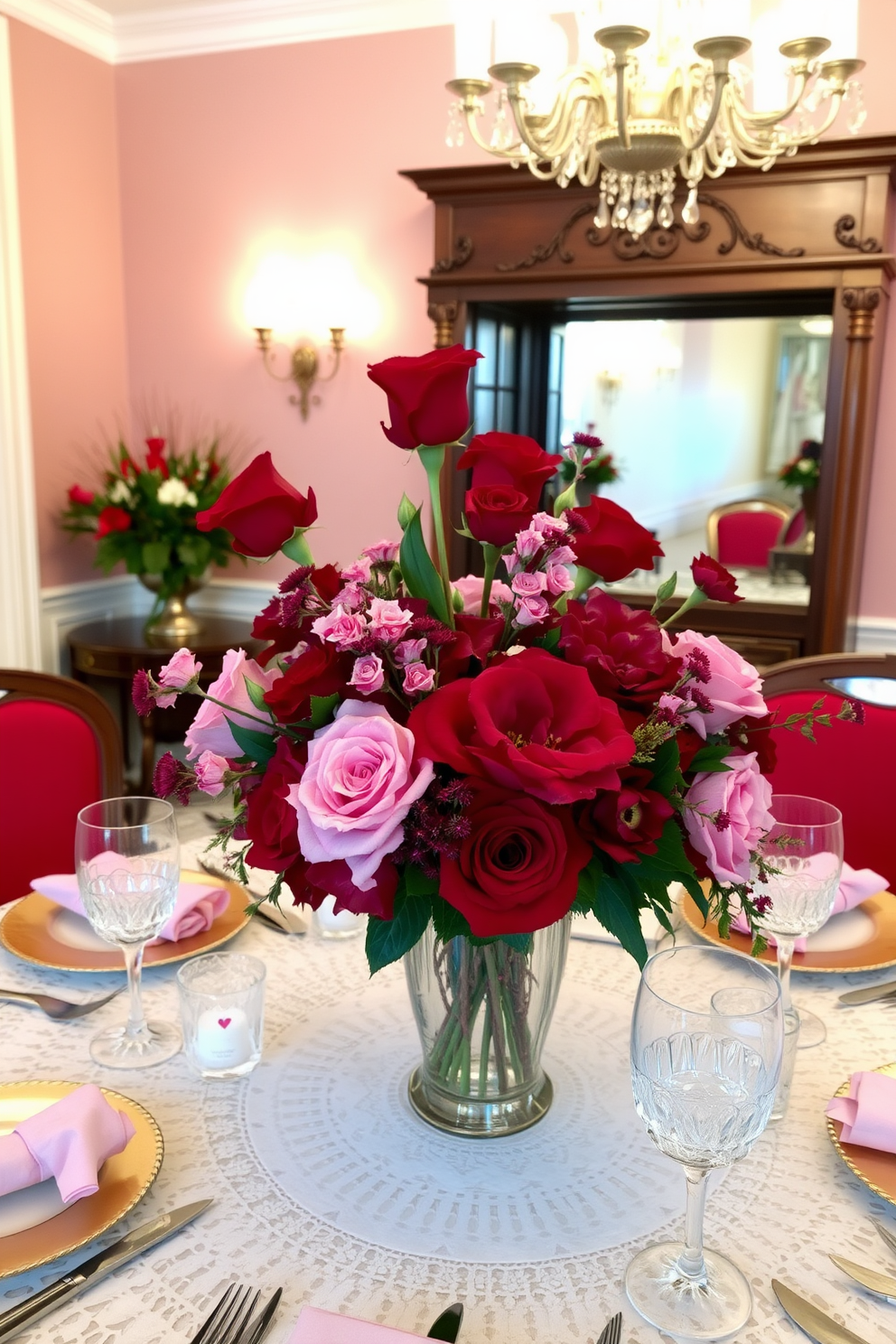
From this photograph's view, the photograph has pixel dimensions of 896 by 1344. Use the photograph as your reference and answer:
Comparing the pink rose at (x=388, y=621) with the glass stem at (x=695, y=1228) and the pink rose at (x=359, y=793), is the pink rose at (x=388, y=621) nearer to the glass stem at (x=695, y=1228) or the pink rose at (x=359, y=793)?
the pink rose at (x=359, y=793)

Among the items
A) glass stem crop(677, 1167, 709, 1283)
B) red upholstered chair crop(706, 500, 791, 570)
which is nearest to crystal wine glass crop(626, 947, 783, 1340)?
glass stem crop(677, 1167, 709, 1283)

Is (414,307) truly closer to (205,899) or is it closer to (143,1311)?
(205,899)

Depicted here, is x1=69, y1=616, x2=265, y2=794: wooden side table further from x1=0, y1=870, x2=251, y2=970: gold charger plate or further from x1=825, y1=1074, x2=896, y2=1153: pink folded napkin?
x1=825, y1=1074, x2=896, y2=1153: pink folded napkin

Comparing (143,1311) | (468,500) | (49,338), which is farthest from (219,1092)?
(49,338)

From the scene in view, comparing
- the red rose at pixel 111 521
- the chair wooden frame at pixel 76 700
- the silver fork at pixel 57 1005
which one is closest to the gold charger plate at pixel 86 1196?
the silver fork at pixel 57 1005

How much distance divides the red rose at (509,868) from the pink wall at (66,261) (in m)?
3.21

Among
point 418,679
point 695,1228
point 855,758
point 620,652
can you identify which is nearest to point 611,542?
point 620,652

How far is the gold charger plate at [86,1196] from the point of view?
2.51 feet

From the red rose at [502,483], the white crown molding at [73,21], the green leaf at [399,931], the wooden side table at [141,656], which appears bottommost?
the wooden side table at [141,656]

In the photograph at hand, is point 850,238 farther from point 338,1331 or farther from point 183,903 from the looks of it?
point 338,1331

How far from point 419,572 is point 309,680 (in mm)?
129

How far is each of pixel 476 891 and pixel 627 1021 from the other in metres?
0.50

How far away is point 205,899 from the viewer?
1.32 metres

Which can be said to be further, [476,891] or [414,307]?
[414,307]
